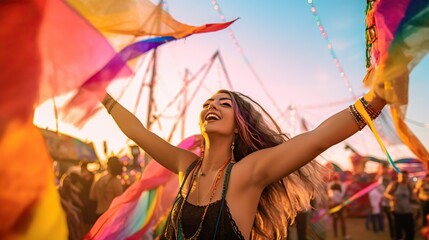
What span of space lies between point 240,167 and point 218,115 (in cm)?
35

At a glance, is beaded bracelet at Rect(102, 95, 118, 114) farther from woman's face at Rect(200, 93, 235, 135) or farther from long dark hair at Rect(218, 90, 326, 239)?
long dark hair at Rect(218, 90, 326, 239)

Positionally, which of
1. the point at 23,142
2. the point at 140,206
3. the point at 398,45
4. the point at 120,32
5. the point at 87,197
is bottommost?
the point at 140,206

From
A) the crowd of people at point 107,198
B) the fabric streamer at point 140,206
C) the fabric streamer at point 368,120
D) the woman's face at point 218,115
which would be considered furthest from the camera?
the crowd of people at point 107,198

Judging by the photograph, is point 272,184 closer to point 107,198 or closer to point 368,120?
point 368,120

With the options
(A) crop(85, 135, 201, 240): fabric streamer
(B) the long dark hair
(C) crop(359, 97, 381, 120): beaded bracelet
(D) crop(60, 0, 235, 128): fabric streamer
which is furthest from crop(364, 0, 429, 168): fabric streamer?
(A) crop(85, 135, 201, 240): fabric streamer

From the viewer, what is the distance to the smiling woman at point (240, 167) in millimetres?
1859

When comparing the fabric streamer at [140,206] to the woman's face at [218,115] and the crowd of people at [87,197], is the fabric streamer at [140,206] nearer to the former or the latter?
the crowd of people at [87,197]

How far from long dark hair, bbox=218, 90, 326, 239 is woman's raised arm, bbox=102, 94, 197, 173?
1.28 ft

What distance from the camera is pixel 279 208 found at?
7.36ft

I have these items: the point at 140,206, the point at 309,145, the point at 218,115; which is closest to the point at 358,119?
the point at 309,145

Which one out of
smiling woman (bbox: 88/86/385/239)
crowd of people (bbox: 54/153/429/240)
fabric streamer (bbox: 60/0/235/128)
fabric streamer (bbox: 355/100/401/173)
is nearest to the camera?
fabric streamer (bbox: 355/100/401/173)

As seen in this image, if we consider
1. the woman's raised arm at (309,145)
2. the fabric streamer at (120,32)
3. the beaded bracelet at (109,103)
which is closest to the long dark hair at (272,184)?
the woman's raised arm at (309,145)

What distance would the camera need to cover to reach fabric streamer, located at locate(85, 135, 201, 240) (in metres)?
3.46

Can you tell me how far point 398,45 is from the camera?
1.61m
